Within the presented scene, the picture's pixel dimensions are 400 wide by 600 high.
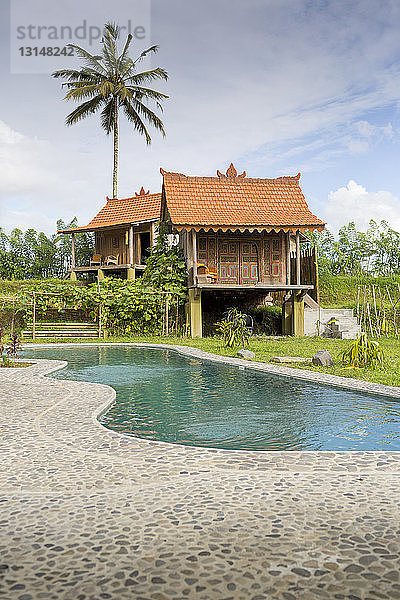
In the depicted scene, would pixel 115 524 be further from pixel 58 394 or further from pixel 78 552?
pixel 58 394

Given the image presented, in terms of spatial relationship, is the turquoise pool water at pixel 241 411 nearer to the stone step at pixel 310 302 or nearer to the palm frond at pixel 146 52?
the stone step at pixel 310 302

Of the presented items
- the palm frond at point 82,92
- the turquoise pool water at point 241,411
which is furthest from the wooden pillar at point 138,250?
the turquoise pool water at point 241,411

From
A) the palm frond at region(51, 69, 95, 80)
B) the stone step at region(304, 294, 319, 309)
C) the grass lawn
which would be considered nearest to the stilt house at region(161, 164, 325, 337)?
the stone step at region(304, 294, 319, 309)

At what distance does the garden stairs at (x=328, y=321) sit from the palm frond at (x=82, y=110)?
48.3 ft

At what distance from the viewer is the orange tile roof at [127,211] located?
82.7ft

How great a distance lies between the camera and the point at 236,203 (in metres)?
18.7

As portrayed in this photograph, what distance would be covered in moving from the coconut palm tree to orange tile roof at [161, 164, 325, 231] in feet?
28.4

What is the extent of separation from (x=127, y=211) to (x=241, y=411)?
2103cm

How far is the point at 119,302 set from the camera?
720 inches

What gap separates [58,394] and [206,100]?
533 inches

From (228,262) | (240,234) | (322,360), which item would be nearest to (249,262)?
(228,262)

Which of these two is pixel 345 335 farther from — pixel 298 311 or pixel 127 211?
pixel 127 211

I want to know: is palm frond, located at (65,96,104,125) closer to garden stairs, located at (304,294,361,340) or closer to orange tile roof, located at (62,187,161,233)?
orange tile roof, located at (62,187,161,233)

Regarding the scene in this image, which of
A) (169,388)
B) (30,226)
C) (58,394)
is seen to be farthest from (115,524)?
(30,226)
